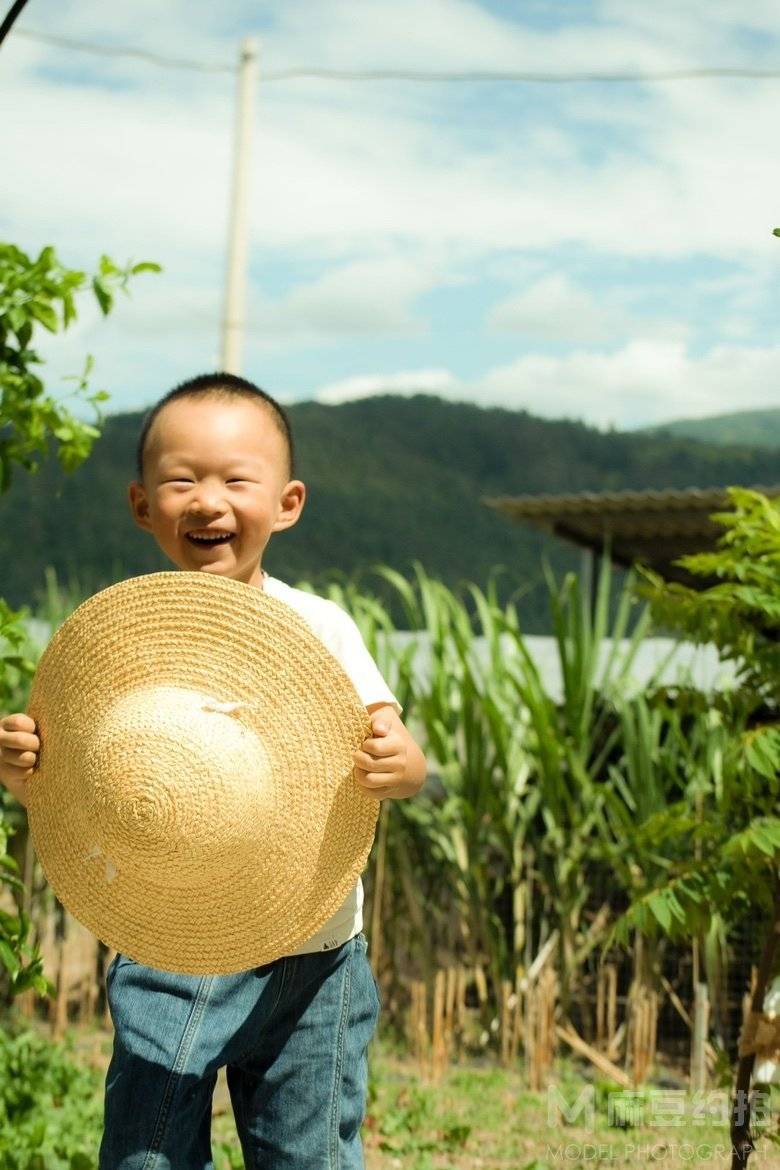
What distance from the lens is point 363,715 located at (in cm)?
201

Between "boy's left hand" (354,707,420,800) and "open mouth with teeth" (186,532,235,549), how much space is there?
0.38m

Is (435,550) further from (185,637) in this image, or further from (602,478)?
(185,637)

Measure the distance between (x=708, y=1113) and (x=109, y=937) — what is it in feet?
9.11

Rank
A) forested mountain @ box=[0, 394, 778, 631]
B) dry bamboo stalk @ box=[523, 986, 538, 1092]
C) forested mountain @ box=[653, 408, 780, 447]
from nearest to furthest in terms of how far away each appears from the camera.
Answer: dry bamboo stalk @ box=[523, 986, 538, 1092], forested mountain @ box=[0, 394, 778, 631], forested mountain @ box=[653, 408, 780, 447]

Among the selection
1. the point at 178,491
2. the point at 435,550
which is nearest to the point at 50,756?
the point at 178,491

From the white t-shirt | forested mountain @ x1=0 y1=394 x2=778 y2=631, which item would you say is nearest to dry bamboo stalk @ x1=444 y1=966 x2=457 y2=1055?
the white t-shirt

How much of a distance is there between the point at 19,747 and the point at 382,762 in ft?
A: 1.72

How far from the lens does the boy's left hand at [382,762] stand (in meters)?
1.98

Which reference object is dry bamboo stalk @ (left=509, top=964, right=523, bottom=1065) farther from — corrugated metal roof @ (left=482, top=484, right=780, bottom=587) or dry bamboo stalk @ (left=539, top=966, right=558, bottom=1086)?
corrugated metal roof @ (left=482, top=484, right=780, bottom=587)

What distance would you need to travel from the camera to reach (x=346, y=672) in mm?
2070

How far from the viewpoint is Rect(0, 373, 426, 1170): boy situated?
6.78ft

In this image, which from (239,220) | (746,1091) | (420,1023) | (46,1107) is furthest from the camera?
(239,220)

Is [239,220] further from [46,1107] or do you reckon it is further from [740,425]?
[740,425]

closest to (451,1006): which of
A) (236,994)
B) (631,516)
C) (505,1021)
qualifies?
(505,1021)
